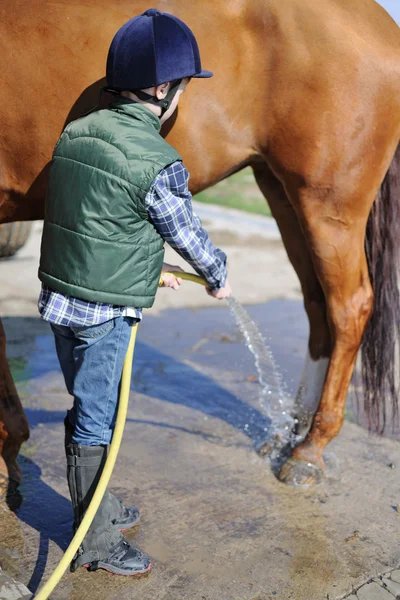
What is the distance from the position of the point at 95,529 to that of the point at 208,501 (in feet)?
2.00

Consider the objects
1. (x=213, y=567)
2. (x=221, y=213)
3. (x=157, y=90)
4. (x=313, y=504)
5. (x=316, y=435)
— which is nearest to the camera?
(x=157, y=90)

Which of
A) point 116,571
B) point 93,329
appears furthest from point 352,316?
point 116,571

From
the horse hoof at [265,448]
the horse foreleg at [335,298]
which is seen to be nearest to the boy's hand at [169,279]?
the horse foreleg at [335,298]

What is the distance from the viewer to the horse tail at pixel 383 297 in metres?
3.06

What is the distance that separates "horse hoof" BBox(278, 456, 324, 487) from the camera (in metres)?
2.96

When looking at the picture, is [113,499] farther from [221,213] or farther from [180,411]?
[221,213]

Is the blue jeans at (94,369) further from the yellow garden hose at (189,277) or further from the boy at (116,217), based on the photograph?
the yellow garden hose at (189,277)

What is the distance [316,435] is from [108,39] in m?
1.83

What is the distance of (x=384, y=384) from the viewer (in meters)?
3.21

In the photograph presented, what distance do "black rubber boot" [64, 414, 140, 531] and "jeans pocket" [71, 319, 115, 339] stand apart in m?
0.39

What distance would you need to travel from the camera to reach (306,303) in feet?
10.7

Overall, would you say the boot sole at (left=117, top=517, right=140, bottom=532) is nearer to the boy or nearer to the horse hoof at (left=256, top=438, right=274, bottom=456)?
the boy

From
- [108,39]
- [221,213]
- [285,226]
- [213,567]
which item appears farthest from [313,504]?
[221,213]

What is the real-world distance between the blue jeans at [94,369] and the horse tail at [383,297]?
136cm
